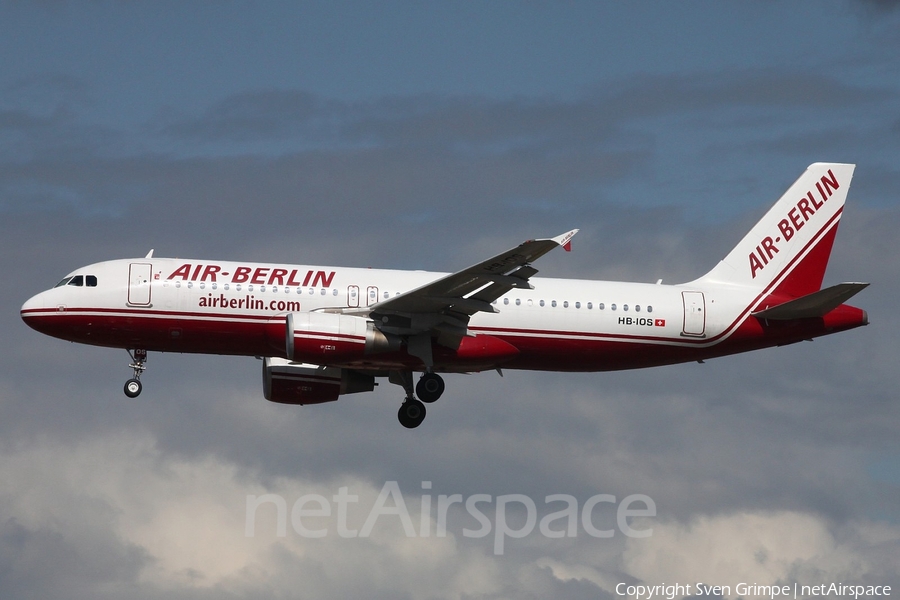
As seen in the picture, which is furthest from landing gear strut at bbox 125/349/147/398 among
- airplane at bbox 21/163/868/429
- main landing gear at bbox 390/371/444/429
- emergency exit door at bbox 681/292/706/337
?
emergency exit door at bbox 681/292/706/337

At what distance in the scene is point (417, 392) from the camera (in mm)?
47906

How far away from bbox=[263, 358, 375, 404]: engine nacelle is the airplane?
0.27 ft

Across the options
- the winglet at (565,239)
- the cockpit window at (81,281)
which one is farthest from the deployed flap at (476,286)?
the cockpit window at (81,281)

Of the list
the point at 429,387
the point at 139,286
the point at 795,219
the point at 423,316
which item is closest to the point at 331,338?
the point at 423,316

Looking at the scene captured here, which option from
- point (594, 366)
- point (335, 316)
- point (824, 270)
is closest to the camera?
point (335, 316)

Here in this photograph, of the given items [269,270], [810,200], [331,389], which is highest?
[810,200]

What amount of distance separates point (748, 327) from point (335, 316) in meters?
14.1

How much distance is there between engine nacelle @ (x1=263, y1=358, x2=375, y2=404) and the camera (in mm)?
50844

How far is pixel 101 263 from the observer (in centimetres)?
4700

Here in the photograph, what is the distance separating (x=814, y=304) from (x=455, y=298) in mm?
12097

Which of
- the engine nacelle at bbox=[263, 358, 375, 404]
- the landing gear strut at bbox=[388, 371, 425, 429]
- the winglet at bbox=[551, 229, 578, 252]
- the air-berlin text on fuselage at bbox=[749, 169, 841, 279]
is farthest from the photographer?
the air-berlin text on fuselage at bbox=[749, 169, 841, 279]

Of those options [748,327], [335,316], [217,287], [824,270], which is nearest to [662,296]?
[748,327]

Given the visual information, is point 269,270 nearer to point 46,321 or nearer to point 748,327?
point 46,321

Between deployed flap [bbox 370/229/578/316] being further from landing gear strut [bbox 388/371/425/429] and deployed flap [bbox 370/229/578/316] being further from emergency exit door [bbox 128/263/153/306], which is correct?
emergency exit door [bbox 128/263/153/306]
